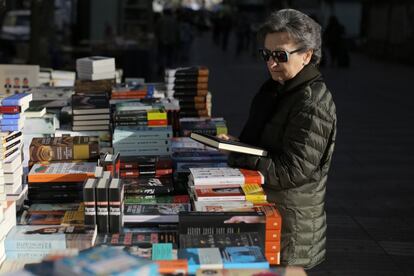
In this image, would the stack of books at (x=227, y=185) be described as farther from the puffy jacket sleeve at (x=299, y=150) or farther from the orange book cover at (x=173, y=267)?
the orange book cover at (x=173, y=267)

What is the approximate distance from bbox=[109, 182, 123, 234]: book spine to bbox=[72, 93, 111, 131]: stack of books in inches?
81.8

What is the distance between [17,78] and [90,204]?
391 cm

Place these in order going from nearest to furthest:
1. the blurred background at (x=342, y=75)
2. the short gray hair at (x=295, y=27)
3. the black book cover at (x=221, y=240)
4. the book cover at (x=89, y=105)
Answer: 1. the black book cover at (x=221, y=240)
2. the short gray hair at (x=295, y=27)
3. the book cover at (x=89, y=105)
4. the blurred background at (x=342, y=75)

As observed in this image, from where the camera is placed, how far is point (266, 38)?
10.2 feet

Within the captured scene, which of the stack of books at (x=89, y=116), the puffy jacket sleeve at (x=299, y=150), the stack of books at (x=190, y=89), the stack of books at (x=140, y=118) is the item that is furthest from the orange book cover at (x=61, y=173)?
the stack of books at (x=190, y=89)

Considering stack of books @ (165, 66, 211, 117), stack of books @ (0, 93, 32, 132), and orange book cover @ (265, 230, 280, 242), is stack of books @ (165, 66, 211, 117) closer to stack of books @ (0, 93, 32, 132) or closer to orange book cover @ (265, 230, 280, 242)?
stack of books @ (0, 93, 32, 132)

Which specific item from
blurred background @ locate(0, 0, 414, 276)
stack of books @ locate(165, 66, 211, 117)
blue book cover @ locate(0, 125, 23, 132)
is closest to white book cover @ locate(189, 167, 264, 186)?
blue book cover @ locate(0, 125, 23, 132)

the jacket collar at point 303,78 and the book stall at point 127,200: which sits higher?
the jacket collar at point 303,78

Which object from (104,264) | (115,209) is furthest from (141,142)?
(104,264)

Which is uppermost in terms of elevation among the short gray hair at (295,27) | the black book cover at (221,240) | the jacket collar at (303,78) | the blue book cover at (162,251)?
the short gray hair at (295,27)

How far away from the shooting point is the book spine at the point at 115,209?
272 centimetres

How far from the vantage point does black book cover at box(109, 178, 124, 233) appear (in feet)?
8.92

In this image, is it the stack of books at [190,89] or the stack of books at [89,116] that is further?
the stack of books at [190,89]

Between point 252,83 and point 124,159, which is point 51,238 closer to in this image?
point 124,159
